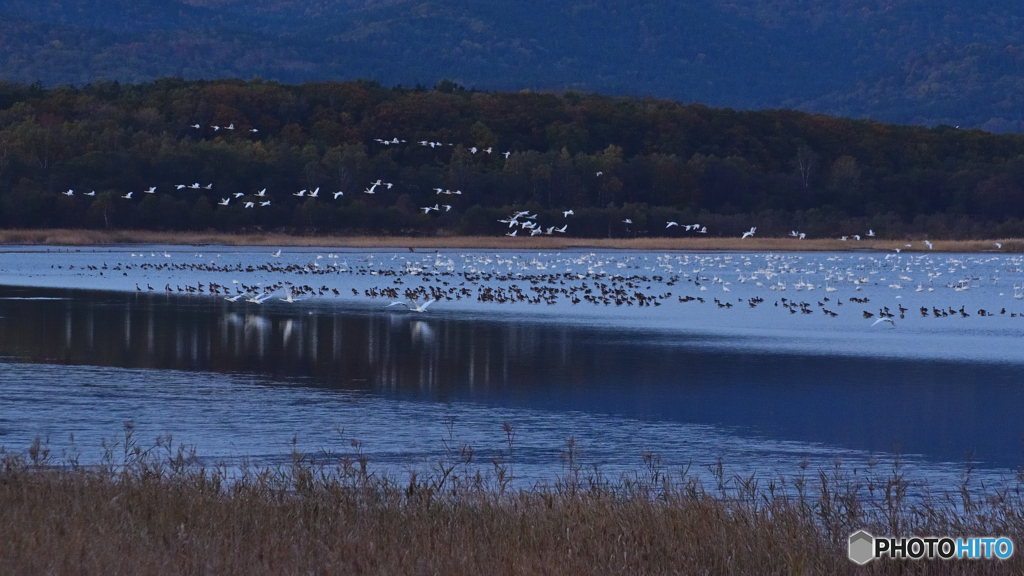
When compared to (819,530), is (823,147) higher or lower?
higher

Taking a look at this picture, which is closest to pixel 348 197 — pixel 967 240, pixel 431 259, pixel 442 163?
pixel 442 163

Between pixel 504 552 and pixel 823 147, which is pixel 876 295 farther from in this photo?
pixel 823 147

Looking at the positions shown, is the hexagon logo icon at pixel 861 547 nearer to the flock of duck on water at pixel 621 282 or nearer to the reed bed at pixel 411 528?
the reed bed at pixel 411 528

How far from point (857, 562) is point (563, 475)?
12.7 feet

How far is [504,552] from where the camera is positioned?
6.79 meters

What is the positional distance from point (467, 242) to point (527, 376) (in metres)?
55.2

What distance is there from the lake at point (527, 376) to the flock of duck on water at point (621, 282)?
12.2 inches

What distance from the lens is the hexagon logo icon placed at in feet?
21.0

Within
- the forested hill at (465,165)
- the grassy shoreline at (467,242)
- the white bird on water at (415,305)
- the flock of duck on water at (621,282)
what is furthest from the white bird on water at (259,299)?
the forested hill at (465,165)

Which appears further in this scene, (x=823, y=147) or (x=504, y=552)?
(x=823, y=147)

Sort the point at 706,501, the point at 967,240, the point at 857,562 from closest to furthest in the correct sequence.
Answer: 1. the point at 857,562
2. the point at 706,501
3. the point at 967,240

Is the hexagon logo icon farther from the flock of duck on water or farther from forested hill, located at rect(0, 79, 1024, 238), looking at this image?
forested hill, located at rect(0, 79, 1024, 238)

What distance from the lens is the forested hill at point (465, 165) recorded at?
76688 millimetres

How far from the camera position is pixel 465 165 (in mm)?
89812
